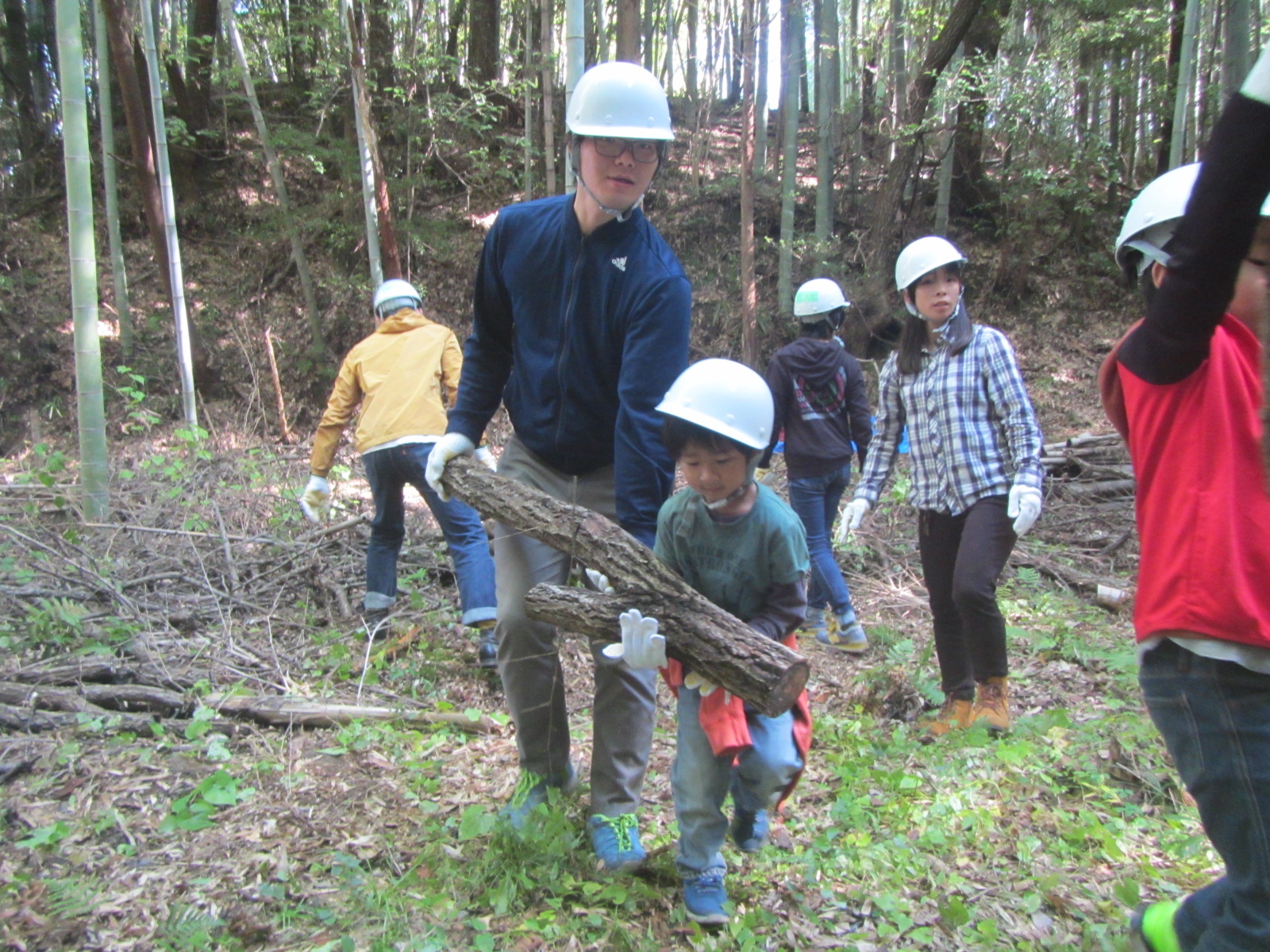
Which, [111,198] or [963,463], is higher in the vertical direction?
[111,198]

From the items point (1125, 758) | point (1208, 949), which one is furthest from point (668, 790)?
point (1208, 949)

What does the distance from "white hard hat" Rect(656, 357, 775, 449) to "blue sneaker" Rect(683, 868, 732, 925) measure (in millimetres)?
1242

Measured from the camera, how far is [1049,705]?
4.34m

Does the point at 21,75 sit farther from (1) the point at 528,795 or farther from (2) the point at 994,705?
(2) the point at 994,705

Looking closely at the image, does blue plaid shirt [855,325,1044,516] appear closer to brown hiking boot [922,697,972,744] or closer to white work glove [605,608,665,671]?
brown hiking boot [922,697,972,744]

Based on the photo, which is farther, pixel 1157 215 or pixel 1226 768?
pixel 1157 215

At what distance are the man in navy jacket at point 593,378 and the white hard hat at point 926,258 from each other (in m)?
1.39

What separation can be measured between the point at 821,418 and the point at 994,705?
2138mm

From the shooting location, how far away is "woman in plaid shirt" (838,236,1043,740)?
11.5 ft

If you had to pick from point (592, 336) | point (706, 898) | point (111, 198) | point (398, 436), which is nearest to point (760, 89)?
point (111, 198)

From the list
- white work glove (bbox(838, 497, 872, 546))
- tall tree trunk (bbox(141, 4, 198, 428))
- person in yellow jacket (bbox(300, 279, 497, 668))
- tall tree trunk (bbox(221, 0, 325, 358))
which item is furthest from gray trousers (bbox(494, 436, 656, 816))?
tall tree trunk (bbox(221, 0, 325, 358))

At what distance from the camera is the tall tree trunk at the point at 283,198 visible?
40.9 ft

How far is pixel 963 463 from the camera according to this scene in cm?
359

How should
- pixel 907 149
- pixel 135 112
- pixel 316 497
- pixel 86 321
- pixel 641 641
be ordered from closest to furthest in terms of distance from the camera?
pixel 641 641 → pixel 316 497 → pixel 86 321 → pixel 135 112 → pixel 907 149
